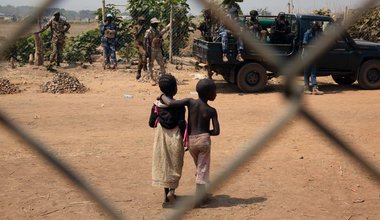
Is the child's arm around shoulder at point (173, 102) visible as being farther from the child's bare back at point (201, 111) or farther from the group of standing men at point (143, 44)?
the group of standing men at point (143, 44)

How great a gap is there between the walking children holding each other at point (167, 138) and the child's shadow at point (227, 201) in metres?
0.40

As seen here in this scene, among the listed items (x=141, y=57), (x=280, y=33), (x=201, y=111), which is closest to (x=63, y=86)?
(x=141, y=57)

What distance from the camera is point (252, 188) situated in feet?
13.7

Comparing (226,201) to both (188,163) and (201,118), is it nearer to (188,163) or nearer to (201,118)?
(201,118)

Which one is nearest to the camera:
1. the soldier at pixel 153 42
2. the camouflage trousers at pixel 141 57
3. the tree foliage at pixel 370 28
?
the soldier at pixel 153 42

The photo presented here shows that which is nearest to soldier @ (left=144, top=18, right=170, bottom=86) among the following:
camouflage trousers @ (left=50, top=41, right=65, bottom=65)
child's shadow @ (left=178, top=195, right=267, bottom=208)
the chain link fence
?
camouflage trousers @ (left=50, top=41, right=65, bottom=65)

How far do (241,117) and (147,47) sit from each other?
3.77 metres

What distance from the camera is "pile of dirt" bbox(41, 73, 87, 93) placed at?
29.9ft

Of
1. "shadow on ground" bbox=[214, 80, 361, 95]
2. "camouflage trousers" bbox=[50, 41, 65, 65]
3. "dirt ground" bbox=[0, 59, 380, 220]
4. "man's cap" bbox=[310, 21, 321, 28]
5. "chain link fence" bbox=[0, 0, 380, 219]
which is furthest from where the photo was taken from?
"camouflage trousers" bbox=[50, 41, 65, 65]

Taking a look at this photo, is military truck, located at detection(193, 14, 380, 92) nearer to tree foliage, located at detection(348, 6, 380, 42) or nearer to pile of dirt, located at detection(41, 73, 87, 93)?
pile of dirt, located at detection(41, 73, 87, 93)

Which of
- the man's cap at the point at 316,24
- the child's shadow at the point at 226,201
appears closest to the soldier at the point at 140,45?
the man's cap at the point at 316,24

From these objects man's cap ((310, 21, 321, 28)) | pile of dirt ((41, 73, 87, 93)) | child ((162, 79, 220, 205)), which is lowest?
pile of dirt ((41, 73, 87, 93))

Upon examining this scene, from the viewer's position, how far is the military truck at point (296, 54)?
28.2 ft

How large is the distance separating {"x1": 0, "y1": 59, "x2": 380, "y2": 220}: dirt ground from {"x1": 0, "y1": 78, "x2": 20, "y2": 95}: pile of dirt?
565 mm
